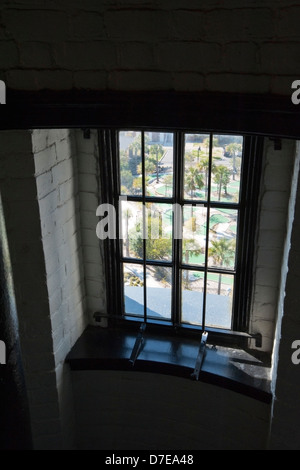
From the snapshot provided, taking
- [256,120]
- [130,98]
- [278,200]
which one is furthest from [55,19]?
[278,200]

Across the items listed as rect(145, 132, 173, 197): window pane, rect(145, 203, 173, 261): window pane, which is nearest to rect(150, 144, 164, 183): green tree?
rect(145, 132, 173, 197): window pane

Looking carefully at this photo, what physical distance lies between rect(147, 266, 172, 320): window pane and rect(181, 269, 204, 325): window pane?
81 millimetres

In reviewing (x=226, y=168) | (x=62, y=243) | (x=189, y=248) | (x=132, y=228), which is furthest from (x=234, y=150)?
(x=62, y=243)

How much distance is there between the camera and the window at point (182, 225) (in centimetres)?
229

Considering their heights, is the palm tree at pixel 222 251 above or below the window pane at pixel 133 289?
above

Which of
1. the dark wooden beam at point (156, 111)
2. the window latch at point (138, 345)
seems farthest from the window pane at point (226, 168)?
the window latch at point (138, 345)

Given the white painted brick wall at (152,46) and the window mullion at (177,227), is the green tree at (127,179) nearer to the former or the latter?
the window mullion at (177,227)

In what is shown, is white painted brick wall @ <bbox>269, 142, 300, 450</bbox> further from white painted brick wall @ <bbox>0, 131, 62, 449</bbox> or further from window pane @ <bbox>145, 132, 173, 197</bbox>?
white painted brick wall @ <bbox>0, 131, 62, 449</bbox>

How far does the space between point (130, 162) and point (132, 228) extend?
1.19 ft

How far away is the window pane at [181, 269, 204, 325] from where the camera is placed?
256 centimetres

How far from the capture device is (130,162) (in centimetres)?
241

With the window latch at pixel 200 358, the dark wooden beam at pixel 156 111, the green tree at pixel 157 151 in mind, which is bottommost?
the window latch at pixel 200 358

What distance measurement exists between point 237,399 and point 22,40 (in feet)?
6.44

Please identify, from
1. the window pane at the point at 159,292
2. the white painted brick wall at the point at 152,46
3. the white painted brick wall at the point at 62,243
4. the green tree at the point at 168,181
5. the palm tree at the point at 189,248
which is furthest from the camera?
the window pane at the point at 159,292
